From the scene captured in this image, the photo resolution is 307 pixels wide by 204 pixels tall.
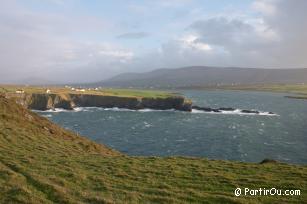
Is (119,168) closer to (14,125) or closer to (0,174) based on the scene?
(0,174)

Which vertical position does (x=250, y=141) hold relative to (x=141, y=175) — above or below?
below

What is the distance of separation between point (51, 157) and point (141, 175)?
8816mm

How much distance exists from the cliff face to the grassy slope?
372ft

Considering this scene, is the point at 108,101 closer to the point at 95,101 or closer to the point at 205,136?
the point at 95,101

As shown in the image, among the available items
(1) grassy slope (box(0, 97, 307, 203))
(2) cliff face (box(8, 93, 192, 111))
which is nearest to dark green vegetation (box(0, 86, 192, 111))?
(2) cliff face (box(8, 93, 192, 111))

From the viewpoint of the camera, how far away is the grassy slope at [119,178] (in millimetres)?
18188

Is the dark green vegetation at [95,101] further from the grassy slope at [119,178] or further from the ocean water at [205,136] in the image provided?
the grassy slope at [119,178]

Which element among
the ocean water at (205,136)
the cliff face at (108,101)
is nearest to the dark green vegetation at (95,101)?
the cliff face at (108,101)

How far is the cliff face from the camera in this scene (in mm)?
145125

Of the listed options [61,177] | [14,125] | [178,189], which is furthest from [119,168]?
[14,125]

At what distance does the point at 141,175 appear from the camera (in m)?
23.9

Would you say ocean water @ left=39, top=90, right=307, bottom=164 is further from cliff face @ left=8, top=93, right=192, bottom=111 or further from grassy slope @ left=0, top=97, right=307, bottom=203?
grassy slope @ left=0, top=97, right=307, bottom=203

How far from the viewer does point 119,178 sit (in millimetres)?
22766

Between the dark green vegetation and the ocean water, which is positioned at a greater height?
the dark green vegetation
